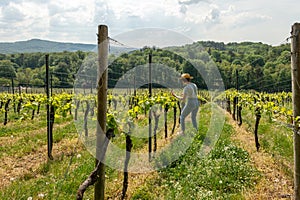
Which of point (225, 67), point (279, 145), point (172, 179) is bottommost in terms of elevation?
point (172, 179)

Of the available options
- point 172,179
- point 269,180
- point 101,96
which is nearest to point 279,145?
point 269,180

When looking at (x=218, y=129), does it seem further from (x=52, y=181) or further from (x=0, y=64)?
(x=0, y=64)

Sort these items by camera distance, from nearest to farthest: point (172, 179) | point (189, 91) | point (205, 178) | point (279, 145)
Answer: point (205, 178), point (172, 179), point (279, 145), point (189, 91)

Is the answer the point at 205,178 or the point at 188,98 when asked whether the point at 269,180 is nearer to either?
the point at 205,178

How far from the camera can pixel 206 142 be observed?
955 centimetres

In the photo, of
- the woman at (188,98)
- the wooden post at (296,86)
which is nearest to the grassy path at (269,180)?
the wooden post at (296,86)

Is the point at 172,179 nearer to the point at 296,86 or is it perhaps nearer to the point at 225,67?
the point at 296,86

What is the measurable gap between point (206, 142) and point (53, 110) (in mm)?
4786

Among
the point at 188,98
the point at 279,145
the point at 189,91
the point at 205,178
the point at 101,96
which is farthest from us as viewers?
the point at 188,98

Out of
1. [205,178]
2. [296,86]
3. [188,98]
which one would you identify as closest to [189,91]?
[188,98]

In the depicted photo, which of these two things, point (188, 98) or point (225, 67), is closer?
point (188, 98)

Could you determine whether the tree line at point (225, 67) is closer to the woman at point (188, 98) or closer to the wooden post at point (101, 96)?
the woman at point (188, 98)

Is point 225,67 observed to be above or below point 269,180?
above

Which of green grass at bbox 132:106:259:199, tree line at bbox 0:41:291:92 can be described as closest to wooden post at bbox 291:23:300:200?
green grass at bbox 132:106:259:199
